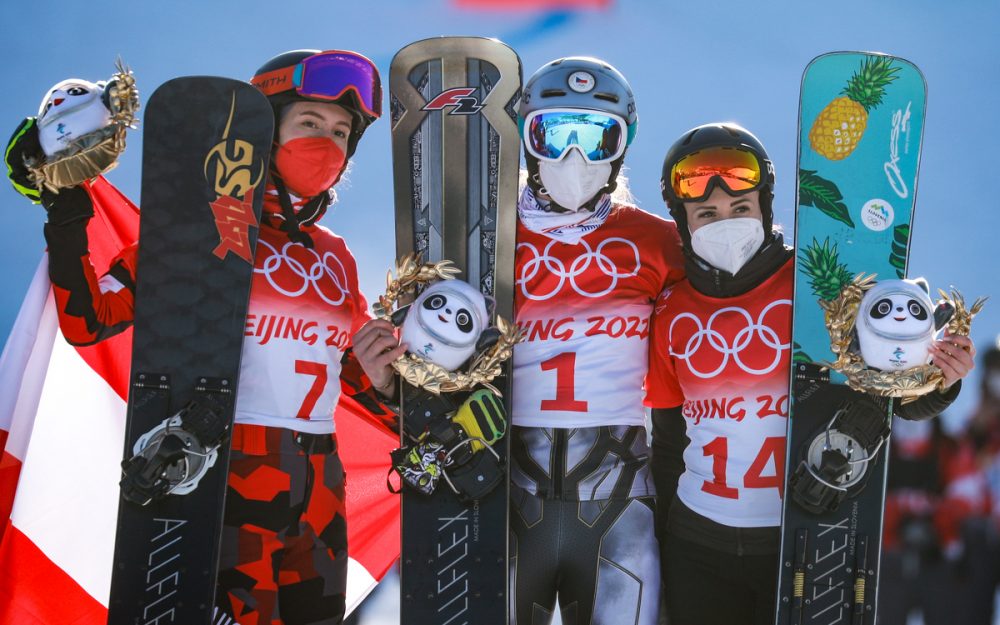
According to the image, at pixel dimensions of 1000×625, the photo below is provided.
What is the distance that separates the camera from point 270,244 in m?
4.22

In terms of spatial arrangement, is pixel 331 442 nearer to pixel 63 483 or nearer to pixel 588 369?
pixel 588 369

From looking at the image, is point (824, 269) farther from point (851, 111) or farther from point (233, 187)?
point (233, 187)

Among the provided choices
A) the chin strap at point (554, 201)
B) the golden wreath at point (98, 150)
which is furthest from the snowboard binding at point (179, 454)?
the chin strap at point (554, 201)

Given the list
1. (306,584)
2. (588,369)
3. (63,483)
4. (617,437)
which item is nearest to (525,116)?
(588,369)

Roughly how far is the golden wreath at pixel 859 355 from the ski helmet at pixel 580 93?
42.0 inches

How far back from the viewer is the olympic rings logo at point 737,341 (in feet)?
12.7

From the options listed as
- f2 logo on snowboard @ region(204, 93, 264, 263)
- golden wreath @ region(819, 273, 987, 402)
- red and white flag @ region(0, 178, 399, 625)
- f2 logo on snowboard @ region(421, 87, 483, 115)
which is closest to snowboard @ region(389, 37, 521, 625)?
f2 logo on snowboard @ region(421, 87, 483, 115)

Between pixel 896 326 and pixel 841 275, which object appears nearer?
pixel 896 326

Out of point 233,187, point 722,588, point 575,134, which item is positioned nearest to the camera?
point 722,588

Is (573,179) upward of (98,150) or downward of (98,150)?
downward

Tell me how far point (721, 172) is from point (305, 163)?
1746 millimetres

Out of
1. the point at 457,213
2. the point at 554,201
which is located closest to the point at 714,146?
the point at 554,201

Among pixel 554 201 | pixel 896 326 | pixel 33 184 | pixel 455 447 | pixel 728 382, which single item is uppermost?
pixel 33 184

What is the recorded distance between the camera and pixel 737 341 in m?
3.90
